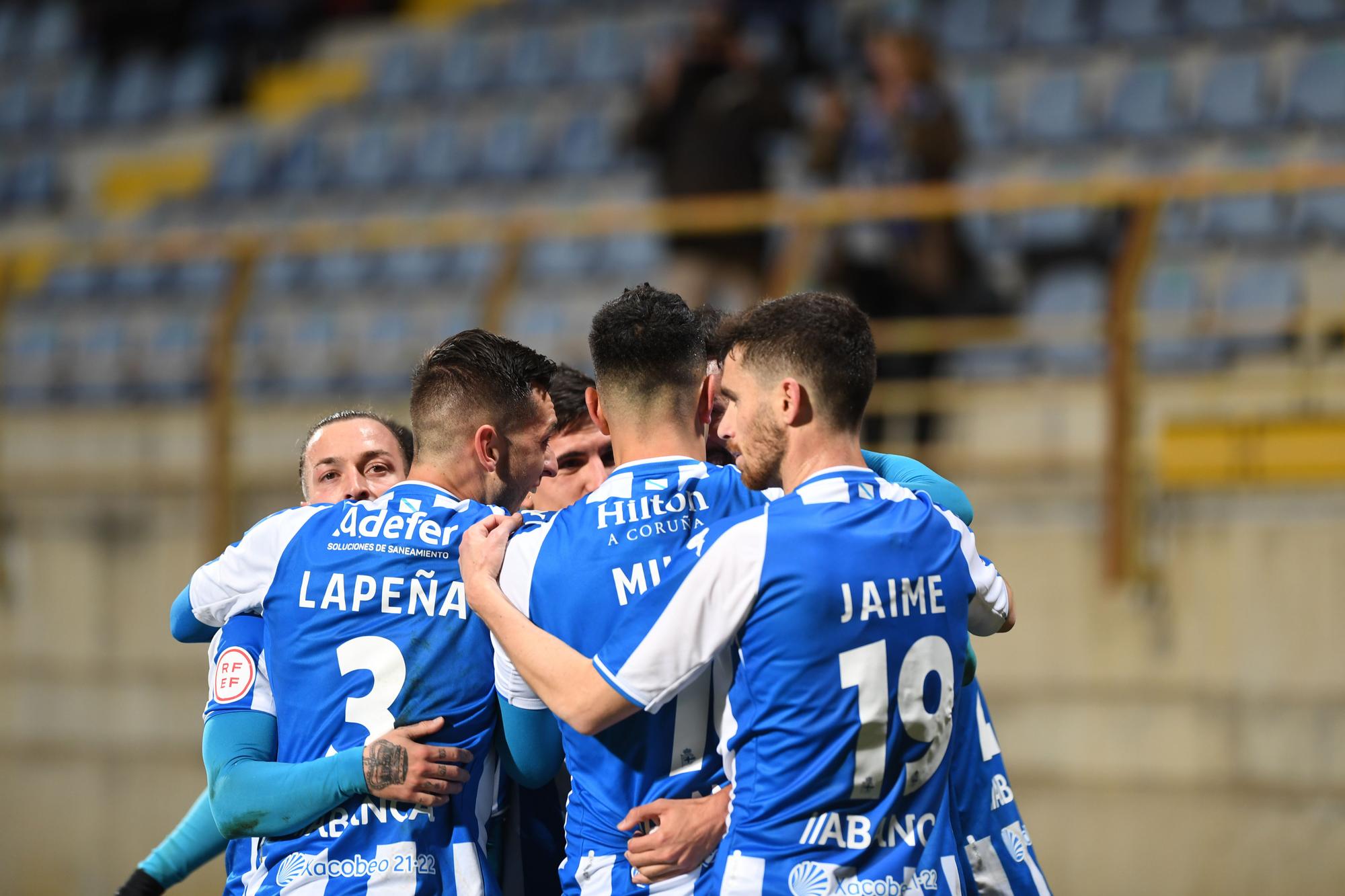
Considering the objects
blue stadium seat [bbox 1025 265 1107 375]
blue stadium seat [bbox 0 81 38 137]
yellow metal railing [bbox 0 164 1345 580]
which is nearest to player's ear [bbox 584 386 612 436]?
yellow metal railing [bbox 0 164 1345 580]

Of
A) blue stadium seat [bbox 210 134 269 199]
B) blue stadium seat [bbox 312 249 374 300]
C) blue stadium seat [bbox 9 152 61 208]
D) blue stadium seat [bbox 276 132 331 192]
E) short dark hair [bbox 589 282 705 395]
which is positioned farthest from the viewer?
blue stadium seat [bbox 9 152 61 208]

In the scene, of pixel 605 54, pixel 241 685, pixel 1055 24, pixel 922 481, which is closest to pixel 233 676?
pixel 241 685

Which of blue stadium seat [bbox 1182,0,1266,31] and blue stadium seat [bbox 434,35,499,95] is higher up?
blue stadium seat [bbox 434,35,499,95]

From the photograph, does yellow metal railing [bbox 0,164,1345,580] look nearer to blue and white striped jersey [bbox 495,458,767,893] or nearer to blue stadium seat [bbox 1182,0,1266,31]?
blue stadium seat [bbox 1182,0,1266,31]

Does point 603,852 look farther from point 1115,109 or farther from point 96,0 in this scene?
point 96,0

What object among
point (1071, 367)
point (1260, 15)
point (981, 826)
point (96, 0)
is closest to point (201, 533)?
point (1071, 367)

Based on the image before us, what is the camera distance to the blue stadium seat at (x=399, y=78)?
Result: 14219mm

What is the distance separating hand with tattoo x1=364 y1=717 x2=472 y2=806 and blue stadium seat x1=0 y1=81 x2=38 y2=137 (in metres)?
14.6

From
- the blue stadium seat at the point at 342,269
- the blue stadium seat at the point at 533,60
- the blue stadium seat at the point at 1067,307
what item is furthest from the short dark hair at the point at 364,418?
the blue stadium seat at the point at 533,60

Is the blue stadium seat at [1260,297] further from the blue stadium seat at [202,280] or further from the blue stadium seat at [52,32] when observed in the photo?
the blue stadium seat at [52,32]

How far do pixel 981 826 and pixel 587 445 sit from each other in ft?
4.90

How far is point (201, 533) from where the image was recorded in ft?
29.0

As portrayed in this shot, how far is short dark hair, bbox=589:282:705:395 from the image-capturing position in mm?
3283

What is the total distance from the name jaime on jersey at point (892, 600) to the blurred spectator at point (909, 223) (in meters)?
5.14
